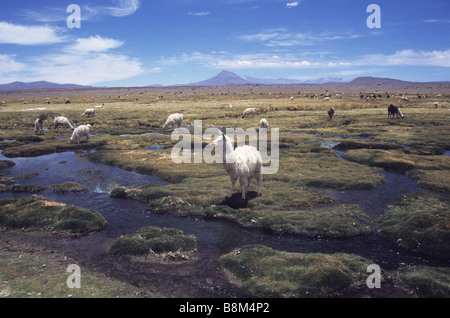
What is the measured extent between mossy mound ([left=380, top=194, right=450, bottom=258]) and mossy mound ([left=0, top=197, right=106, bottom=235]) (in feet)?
39.4

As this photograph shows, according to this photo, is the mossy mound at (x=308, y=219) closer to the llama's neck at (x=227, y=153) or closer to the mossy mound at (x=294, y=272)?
the mossy mound at (x=294, y=272)

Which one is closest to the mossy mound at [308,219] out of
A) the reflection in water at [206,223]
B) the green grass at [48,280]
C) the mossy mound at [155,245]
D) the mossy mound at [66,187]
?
the reflection in water at [206,223]

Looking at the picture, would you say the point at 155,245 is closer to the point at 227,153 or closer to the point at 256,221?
the point at 256,221

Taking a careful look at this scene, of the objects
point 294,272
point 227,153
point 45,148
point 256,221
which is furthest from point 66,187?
point 294,272

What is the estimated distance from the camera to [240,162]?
46.6 feet

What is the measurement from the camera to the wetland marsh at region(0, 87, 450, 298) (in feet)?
27.2

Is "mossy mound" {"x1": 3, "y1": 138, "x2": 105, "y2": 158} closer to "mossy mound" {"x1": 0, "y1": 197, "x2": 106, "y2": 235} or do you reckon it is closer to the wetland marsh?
the wetland marsh

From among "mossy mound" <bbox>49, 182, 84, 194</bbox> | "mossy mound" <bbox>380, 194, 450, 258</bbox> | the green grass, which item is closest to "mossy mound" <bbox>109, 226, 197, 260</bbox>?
the green grass

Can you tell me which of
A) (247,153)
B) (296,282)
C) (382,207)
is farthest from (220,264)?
(382,207)

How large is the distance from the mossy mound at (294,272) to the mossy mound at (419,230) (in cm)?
240

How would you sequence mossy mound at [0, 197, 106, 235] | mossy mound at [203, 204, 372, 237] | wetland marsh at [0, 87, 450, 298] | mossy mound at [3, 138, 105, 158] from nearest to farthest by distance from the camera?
wetland marsh at [0, 87, 450, 298], mossy mound at [203, 204, 372, 237], mossy mound at [0, 197, 106, 235], mossy mound at [3, 138, 105, 158]

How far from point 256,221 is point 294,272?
12.5 ft

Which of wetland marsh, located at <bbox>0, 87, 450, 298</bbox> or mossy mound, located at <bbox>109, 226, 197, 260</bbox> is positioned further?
mossy mound, located at <bbox>109, 226, 197, 260</bbox>
